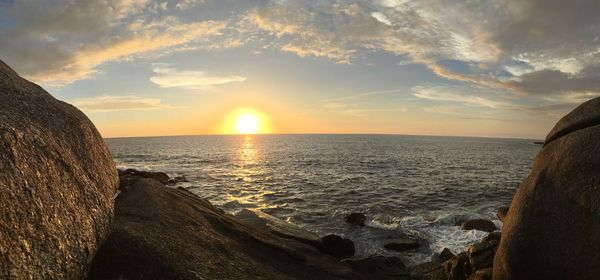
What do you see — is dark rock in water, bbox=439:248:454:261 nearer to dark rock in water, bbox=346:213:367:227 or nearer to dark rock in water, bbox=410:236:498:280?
dark rock in water, bbox=410:236:498:280

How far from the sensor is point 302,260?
10.9 metres

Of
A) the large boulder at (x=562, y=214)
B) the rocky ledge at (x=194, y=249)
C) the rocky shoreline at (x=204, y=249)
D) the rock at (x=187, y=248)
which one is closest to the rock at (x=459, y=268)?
the rocky shoreline at (x=204, y=249)

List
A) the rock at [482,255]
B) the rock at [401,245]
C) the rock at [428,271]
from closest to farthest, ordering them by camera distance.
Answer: the rock at [482,255] < the rock at [428,271] < the rock at [401,245]

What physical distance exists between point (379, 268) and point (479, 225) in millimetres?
13533

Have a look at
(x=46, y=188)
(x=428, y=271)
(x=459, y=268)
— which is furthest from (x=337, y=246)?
(x=46, y=188)

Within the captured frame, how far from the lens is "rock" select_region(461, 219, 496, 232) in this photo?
23.0 meters

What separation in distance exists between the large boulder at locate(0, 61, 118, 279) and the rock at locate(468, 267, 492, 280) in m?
10.7

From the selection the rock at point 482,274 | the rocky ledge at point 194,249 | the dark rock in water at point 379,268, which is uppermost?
the rocky ledge at point 194,249

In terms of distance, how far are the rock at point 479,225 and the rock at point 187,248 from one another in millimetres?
15224

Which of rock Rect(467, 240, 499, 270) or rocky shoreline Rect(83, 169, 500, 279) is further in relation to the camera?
rock Rect(467, 240, 499, 270)

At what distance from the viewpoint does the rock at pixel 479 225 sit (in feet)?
75.5

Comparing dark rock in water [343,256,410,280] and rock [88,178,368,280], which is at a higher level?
rock [88,178,368,280]

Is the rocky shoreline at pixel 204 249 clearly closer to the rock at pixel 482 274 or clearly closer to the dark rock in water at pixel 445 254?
the rock at pixel 482 274

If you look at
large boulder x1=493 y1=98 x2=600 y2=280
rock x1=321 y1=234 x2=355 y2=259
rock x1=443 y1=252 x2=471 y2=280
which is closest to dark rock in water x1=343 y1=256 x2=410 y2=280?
rock x1=443 y1=252 x2=471 y2=280
